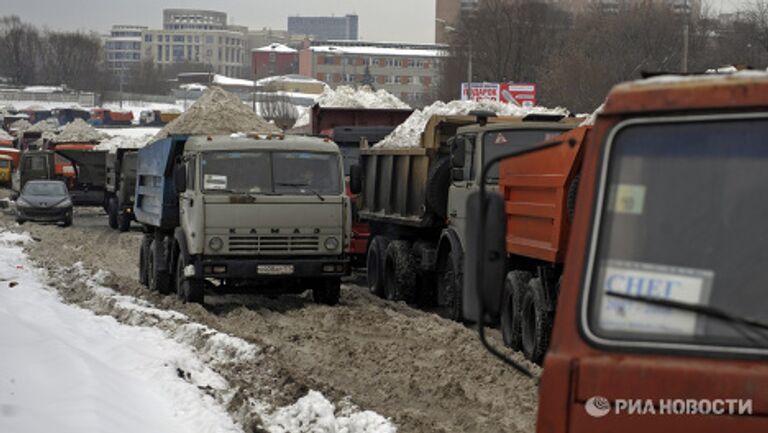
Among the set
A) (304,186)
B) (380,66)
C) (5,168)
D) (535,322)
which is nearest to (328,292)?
(304,186)

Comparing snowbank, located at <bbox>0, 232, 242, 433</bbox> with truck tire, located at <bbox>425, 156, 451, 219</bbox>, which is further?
truck tire, located at <bbox>425, 156, 451, 219</bbox>

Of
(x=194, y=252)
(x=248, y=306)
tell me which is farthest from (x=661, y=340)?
(x=248, y=306)

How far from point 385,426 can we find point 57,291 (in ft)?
38.1

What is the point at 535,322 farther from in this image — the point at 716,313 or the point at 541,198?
the point at 716,313

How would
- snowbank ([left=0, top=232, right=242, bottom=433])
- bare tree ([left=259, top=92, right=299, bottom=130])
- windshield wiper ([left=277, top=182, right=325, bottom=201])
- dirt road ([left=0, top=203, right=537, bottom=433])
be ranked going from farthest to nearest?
1. bare tree ([left=259, top=92, right=299, bottom=130])
2. windshield wiper ([left=277, top=182, right=325, bottom=201])
3. dirt road ([left=0, top=203, right=537, bottom=433])
4. snowbank ([left=0, top=232, right=242, bottom=433])

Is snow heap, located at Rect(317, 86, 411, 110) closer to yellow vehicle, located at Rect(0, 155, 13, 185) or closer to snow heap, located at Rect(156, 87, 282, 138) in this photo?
snow heap, located at Rect(156, 87, 282, 138)

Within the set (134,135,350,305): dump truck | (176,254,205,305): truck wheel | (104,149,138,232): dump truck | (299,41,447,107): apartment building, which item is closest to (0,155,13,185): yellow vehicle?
(104,149,138,232): dump truck

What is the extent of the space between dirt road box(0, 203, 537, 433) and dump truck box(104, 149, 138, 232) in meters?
14.8

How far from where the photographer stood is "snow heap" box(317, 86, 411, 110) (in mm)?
37500

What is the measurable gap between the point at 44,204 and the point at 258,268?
24.5 m

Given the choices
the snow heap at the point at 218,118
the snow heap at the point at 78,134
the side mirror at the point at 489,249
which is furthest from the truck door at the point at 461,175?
the snow heap at the point at 78,134

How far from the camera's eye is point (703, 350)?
4602 millimetres

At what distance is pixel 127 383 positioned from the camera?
11133 millimetres

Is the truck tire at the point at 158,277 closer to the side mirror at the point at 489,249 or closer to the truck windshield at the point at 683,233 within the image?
the side mirror at the point at 489,249
